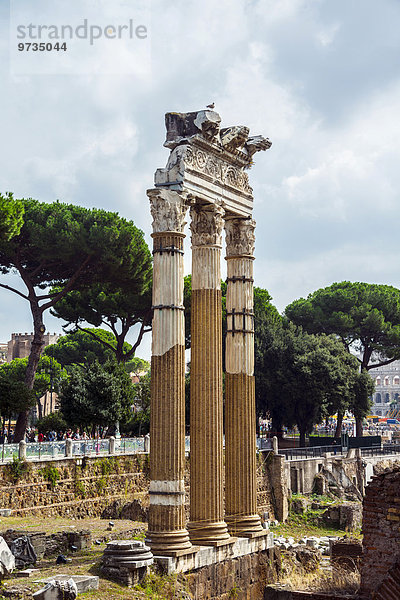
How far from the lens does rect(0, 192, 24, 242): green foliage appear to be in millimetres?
27906

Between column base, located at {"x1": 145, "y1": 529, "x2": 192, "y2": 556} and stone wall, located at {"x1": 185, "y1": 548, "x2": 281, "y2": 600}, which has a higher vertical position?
column base, located at {"x1": 145, "y1": 529, "x2": 192, "y2": 556}

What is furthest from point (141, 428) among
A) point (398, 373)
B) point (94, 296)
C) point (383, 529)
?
point (398, 373)

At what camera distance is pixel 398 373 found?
154 meters

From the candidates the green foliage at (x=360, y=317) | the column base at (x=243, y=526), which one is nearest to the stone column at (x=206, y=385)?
the column base at (x=243, y=526)

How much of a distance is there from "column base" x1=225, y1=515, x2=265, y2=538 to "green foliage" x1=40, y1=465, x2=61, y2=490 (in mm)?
7108

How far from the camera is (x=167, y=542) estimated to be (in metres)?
13.1

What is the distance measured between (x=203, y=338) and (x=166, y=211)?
2701 mm

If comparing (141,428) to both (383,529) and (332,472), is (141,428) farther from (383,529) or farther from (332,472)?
(383,529)

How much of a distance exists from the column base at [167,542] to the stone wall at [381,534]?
440 cm

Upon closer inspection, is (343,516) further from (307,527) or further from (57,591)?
(57,591)

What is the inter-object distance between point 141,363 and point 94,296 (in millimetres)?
47126

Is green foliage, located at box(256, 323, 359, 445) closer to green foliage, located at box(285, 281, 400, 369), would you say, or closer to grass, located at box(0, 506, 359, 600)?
green foliage, located at box(285, 281, 400, 369)

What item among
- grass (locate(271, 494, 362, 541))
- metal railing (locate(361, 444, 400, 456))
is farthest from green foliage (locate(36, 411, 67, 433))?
metal railing (locate(361, 444, 400, 456))

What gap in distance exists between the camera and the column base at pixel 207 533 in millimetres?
14289
